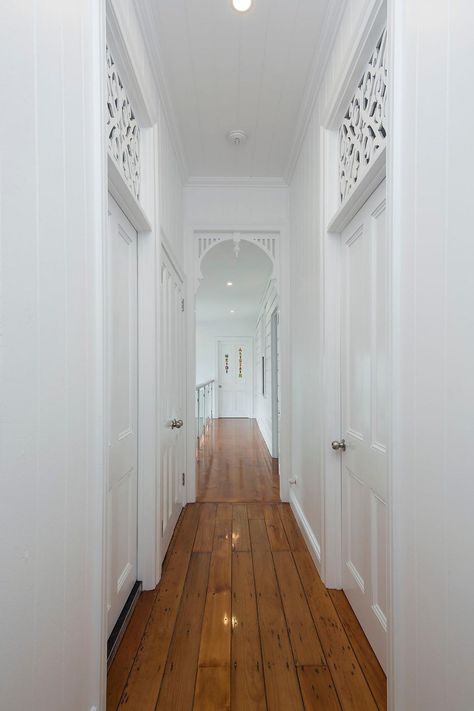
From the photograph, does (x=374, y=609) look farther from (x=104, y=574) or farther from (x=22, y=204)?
(x=22, y=204)

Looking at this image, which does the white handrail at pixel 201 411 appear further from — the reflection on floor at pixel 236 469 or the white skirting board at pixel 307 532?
the white skirting board at pixel 307 532

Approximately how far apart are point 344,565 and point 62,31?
2.36 metres

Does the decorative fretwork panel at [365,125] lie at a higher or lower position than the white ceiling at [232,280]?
lower

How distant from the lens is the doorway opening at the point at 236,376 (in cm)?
410

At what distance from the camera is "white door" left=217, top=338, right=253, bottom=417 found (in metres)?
10.4

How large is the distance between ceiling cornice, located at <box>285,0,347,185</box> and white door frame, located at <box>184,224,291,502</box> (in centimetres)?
70

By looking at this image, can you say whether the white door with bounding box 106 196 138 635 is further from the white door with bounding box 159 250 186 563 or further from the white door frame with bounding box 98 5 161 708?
the white door with bounding box 159 250 186 563

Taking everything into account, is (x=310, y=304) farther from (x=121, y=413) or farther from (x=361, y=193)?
(x=121, y=413)

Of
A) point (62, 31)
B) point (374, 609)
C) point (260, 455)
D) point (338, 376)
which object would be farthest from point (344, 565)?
point (260, 455)

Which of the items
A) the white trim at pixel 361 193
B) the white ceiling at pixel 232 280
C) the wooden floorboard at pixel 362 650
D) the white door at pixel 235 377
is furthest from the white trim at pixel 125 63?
the white door at pixel 235 377

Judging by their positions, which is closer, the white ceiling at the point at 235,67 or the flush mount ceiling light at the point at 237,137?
the white ceiling at the point at 235,67

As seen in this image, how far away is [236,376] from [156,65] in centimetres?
873

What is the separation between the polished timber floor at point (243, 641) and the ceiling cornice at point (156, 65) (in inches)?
108

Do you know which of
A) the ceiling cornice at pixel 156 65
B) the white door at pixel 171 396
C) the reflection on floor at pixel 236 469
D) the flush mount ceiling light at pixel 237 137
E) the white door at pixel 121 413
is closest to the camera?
the white door at pixel 121 413
